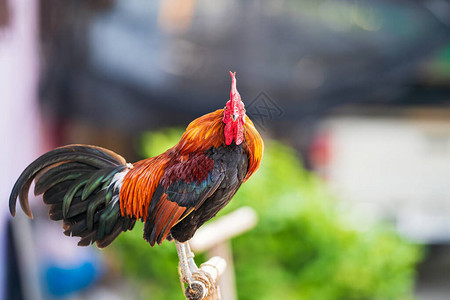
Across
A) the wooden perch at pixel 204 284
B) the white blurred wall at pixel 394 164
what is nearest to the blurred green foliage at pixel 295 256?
the wooden perch at pixel 204 284

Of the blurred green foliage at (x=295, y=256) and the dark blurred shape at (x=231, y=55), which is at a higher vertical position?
the dark blurred shape at (x=231, y=55)

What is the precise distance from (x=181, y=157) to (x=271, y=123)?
1092 millimetres

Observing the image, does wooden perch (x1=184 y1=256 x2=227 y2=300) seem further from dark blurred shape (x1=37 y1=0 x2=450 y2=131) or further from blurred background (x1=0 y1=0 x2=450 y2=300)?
dark blurred shape (x1=37 y1=0 x2=450 y2=131)

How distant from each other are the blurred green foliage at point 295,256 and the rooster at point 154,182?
103cm

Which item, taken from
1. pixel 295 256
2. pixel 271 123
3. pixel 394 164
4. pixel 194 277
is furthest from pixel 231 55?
pixel 194 277

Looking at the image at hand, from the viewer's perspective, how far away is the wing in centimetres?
63

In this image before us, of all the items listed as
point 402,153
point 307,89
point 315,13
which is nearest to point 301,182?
point 307,89

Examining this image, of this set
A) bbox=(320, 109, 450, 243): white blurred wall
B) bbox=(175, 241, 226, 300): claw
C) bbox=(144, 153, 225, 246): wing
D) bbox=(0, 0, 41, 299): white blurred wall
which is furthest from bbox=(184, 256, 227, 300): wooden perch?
bbox=(320, 109, 450, 243): white blurred wall

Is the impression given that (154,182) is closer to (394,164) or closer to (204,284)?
(204,284)

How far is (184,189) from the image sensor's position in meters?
0.64

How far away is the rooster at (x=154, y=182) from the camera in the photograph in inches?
25.1

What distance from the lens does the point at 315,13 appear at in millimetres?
2820

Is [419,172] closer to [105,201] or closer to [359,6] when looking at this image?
[359,6]

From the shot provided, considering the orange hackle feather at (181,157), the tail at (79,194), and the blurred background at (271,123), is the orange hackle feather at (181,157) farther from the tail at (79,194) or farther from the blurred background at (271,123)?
the blurred background at (271,123)
